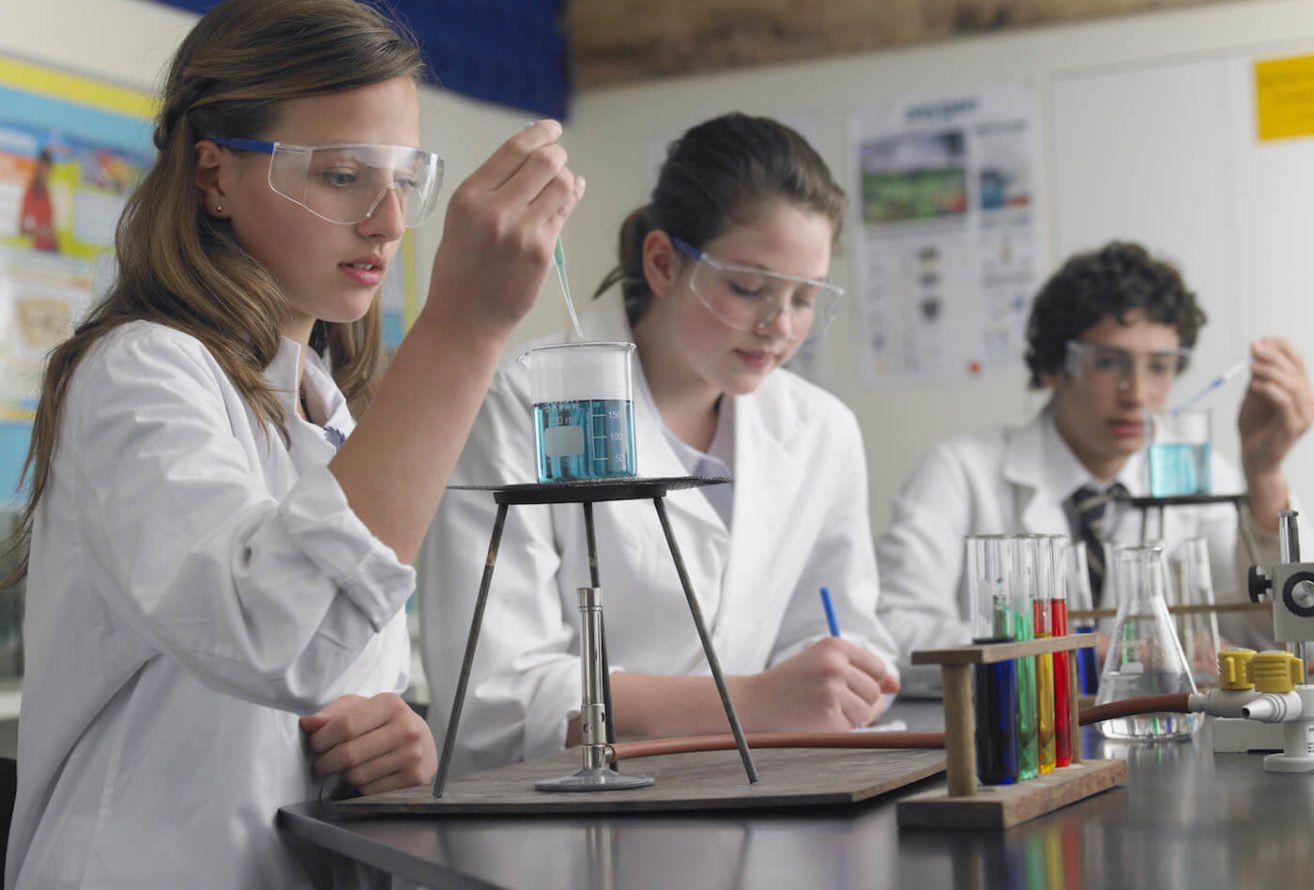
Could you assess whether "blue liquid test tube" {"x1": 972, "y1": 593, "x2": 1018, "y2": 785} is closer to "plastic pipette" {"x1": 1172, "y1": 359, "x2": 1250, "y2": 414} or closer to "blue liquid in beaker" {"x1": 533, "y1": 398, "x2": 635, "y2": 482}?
"blue liquid in beaker" {"x1": 533, "y1": 398, "x2": 635, "y2": 482}

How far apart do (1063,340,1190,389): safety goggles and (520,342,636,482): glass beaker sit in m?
2.08

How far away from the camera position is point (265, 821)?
1190mm

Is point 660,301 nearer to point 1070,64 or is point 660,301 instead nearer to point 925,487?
point 925,487

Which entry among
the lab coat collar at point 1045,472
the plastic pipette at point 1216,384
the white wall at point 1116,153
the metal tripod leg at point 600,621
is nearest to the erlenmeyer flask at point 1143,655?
the metal tripod leg at point 600,621

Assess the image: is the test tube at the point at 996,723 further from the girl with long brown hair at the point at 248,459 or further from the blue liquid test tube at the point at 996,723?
the girl with long brown hair at the point at 248,459

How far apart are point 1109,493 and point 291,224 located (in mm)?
2196

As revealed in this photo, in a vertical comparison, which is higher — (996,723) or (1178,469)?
(1178,469)

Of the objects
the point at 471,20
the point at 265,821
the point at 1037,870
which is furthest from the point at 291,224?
the point at 471,20

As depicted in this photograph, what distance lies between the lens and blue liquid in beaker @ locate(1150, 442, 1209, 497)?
244cm

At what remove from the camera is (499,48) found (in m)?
4.22

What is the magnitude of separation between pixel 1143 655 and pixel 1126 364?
1.59 m

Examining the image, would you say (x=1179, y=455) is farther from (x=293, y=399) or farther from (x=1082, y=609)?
(x=293, y=399)

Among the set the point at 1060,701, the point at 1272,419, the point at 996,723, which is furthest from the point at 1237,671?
the point at 1272,419

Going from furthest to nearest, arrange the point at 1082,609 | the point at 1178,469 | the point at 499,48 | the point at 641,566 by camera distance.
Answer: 1. the point at 499,48
2. the point at 1178,469
3. the point at 1082,609
4. the point at 641,566
